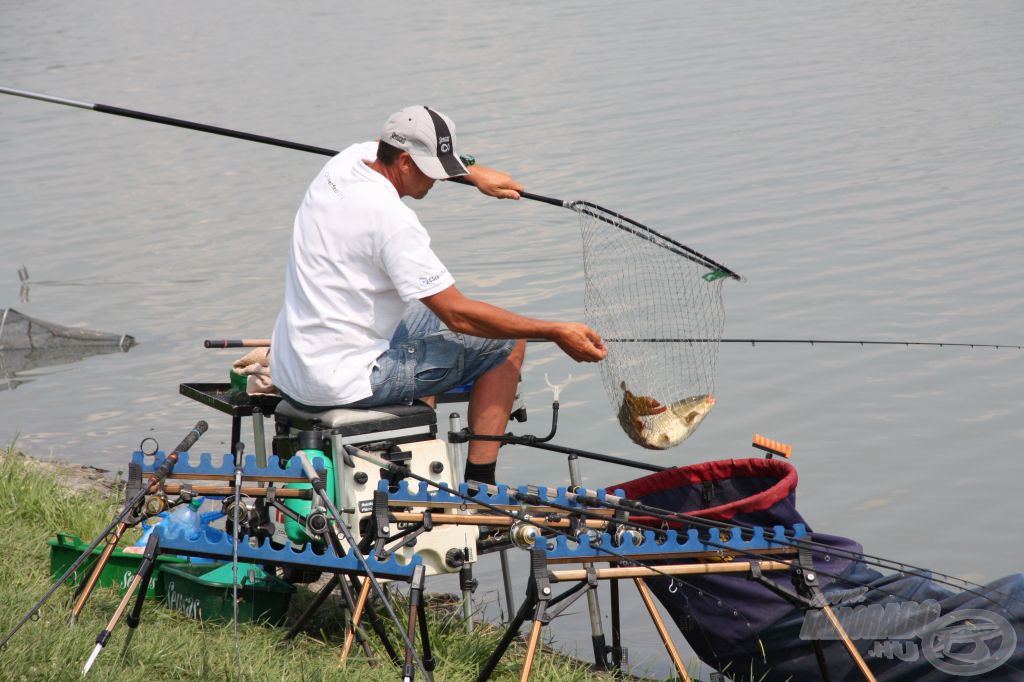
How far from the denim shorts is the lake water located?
121 cm

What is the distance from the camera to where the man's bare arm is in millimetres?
3838

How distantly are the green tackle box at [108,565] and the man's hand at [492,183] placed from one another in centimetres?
167

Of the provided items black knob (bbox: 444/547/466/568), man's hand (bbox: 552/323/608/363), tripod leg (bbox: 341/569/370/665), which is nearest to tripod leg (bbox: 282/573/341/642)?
tripod leg (bbox: 341/569/370/665)

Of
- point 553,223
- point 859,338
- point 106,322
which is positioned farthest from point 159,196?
point 859,338

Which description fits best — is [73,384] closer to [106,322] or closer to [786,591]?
[106,322]

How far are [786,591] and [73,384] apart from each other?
597 cm

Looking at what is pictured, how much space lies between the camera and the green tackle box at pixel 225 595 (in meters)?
3.94

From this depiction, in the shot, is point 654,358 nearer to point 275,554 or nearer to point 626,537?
point 626,537

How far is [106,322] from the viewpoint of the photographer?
9.48m

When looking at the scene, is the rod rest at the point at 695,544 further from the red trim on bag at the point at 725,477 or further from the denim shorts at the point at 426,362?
the denim shorts at the point at 426,362

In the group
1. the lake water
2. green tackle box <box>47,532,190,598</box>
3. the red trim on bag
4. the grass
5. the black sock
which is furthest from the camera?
the lake water

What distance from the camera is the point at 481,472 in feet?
13.8
